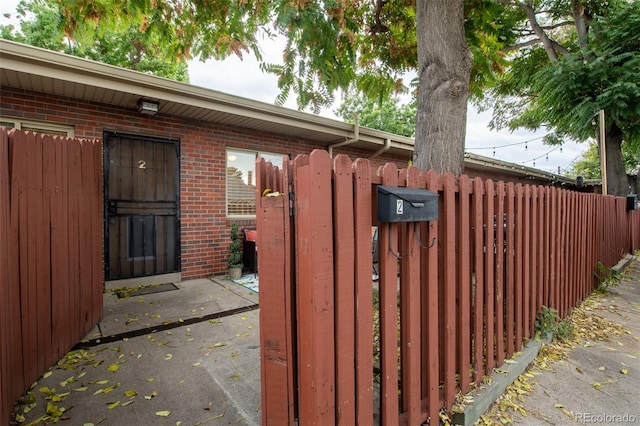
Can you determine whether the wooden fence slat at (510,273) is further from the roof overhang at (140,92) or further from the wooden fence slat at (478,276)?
the roof overhang at (140,92)

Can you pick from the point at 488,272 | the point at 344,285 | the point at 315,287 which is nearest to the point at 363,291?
the point at 344,285

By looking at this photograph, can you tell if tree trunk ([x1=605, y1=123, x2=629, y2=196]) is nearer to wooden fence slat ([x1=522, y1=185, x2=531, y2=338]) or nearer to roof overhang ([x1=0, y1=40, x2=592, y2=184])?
roof overhang ([x1=0, y1=40, x2=592, y2=184])

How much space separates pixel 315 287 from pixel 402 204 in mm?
569

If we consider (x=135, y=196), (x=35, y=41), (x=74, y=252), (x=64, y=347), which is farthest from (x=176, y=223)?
(x=35, y=41)

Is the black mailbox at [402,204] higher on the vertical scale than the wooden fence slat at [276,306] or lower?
higher

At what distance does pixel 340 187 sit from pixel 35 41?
20814 mm

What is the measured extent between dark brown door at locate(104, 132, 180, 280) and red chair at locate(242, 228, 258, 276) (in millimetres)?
1138

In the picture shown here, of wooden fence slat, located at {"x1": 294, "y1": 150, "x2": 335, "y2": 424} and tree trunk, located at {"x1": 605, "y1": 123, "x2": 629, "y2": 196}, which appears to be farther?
tree trunk, located at {"x1": 605, "y1": 123, "x2": 629, "y2": 196}

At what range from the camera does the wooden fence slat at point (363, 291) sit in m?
1.40

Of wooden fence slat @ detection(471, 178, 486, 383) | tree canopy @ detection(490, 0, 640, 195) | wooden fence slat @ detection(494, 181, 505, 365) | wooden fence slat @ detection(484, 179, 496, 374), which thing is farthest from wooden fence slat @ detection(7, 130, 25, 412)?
tree canopy @ detection(490, 0, 640, 195)

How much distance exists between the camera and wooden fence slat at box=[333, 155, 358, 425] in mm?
1314

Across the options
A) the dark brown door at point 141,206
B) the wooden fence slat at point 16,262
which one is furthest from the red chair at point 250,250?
the wooden fence slat at point 16,262

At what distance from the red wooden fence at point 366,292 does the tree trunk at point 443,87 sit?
75 centimetres

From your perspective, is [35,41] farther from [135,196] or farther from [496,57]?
[496,57]
